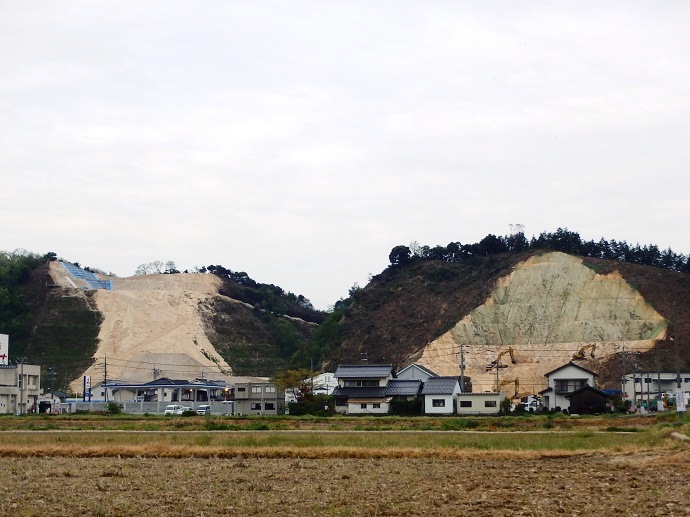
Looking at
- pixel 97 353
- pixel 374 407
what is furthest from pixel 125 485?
pixel 97 353

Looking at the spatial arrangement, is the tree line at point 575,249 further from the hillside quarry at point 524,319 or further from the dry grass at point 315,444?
the dry grass at point 315,444

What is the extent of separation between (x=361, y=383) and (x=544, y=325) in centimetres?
3268

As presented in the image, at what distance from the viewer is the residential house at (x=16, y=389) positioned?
228 ft

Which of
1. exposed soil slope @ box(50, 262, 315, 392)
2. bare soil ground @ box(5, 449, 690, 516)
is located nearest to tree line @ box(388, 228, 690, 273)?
exposed soil slope @ box(50, 262, 315, 392)

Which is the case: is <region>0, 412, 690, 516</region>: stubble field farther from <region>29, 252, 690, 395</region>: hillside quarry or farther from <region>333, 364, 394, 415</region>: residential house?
<region>29, 252, 690, 395</region>: hillside quarry

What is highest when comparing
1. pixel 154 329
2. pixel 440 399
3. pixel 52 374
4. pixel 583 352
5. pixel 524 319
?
pixel 154 329

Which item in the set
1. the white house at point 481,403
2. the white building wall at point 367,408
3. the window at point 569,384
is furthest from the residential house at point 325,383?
the window at point 569,384

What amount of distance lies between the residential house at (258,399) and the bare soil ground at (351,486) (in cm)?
4059

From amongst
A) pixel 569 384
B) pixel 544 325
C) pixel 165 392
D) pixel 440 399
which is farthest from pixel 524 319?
pixel 165 392

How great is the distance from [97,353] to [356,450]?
8361 centimetres

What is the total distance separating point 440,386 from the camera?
64688 mm

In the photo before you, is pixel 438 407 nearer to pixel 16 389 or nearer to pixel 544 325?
pixel 16 389

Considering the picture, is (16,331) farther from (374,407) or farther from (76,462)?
(76,462)

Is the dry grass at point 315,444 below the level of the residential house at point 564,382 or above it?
below
